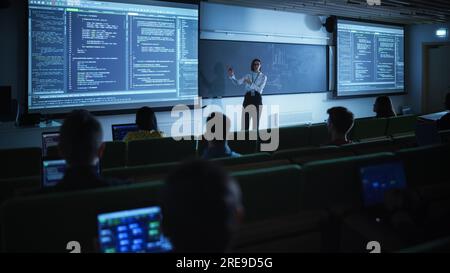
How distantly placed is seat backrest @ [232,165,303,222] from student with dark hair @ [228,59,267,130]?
19.0 ft

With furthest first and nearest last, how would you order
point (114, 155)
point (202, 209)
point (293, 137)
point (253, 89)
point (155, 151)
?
1. point (253, 89)
2. point (293, 137)
3. point (155, 151)
4. point (114, 155)
5. point (202, 209)

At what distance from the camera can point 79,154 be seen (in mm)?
1823

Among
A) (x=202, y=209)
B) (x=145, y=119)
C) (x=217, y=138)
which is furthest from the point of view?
(x=145, y=119)

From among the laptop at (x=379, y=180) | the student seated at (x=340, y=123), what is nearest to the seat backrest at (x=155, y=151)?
the student seated at (x=340, y=123)

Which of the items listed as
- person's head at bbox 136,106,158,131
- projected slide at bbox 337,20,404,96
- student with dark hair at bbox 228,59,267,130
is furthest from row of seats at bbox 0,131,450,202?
projected slide at bbox 337,20,404,96

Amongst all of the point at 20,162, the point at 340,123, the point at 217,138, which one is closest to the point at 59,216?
the point at 20,162

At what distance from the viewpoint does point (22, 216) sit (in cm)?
151

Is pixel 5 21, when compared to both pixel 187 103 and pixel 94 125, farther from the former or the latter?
pixel 94 125

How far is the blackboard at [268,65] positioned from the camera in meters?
7.71

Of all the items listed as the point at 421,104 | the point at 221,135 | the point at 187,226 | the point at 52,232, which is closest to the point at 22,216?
the point at 52,232

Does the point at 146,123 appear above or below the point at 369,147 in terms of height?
above

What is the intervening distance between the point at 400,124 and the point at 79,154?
448 centimetres

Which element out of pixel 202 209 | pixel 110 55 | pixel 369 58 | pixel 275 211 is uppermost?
pixel 369 58

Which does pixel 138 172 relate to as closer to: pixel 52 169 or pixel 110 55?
pixel 52 169
